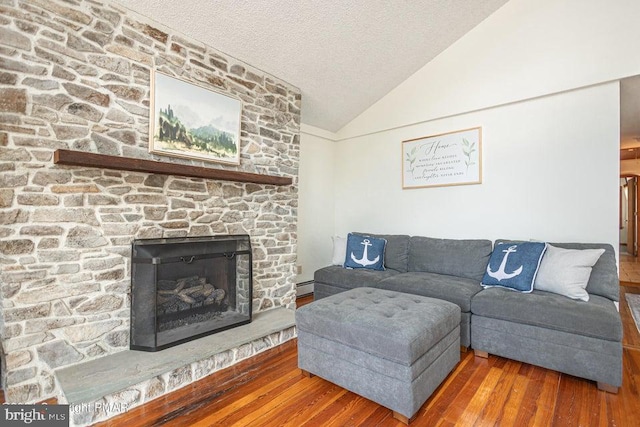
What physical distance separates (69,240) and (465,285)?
301cm

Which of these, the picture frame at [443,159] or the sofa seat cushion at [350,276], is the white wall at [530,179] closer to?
the picture frame at [443,159]

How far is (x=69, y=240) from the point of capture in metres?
1.94

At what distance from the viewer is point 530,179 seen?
3.00 m

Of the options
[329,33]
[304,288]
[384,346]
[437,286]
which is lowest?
[304,288]

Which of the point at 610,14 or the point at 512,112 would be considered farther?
the point at 512,112

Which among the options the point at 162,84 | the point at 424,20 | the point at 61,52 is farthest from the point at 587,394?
the point at 61,52

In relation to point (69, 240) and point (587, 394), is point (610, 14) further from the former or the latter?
point (69, 240)

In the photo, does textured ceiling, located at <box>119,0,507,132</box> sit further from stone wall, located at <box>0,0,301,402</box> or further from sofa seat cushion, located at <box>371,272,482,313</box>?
sofa seat cushion, located at <box>371,272,482,313</box>

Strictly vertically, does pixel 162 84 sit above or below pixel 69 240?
above

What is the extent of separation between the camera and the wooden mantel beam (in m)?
1.82

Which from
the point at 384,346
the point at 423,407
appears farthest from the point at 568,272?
the point at 384,346

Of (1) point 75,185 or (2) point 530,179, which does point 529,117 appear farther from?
(1) point 75,185

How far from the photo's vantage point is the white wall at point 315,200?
4172mm

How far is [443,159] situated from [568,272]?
1.72 meters
